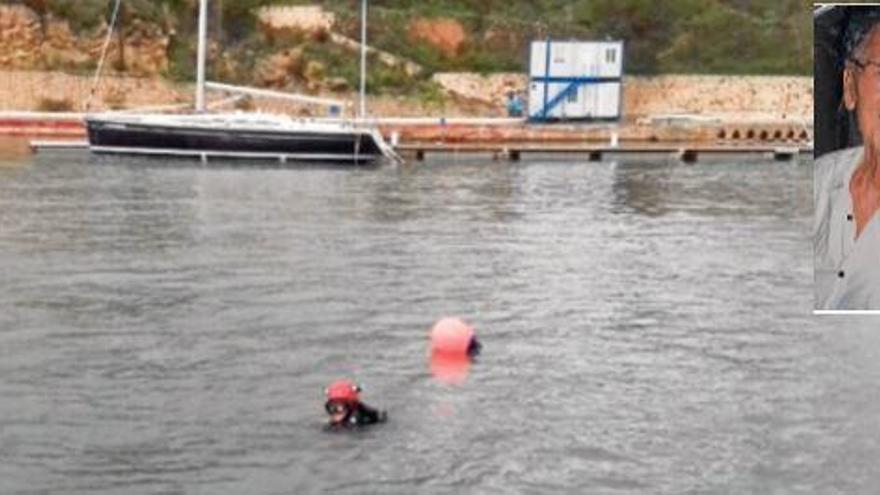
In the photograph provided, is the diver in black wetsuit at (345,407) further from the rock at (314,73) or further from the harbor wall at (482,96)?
the rock at (314,73)

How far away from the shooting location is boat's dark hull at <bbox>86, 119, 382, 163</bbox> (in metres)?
66.4

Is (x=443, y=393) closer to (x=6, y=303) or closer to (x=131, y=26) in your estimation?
(x=6, y=303)

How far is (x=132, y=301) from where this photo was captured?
3064cm

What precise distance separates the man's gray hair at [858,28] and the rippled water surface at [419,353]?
8234mm

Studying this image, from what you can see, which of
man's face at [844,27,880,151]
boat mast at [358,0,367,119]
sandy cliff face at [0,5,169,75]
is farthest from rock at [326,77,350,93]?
man's face at [844,27,880,151]

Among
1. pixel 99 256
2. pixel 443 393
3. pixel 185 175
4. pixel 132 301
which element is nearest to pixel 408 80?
pixel 185 175

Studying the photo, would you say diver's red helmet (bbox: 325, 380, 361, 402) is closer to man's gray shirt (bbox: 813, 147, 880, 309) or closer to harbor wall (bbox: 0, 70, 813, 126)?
man's gray shirt (bbox: 813, 147, 880, 309)

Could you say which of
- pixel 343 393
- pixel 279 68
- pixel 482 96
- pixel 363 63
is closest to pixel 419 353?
pixel 343 393

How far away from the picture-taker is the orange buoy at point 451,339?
25.9 meters

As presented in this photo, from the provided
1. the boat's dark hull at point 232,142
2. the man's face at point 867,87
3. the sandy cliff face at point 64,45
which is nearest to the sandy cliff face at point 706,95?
the sandy cliff face at point 64,45

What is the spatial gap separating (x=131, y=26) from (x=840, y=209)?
70.9m

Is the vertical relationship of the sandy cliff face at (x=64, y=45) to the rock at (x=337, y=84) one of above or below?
above

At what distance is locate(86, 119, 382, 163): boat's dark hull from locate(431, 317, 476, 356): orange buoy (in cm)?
4054

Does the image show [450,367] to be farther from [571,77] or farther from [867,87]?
[571,77]
